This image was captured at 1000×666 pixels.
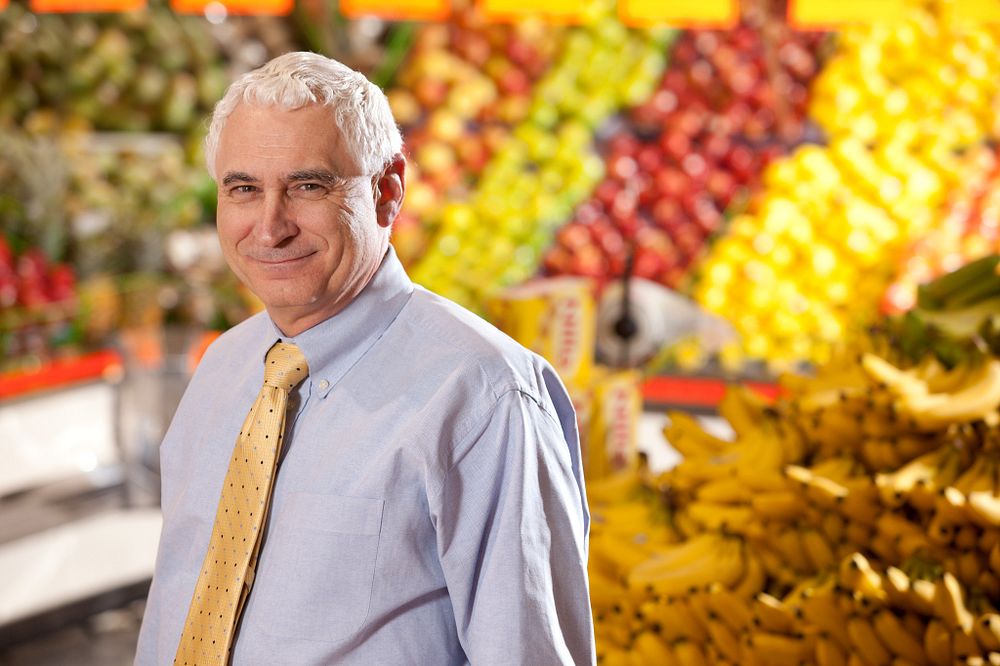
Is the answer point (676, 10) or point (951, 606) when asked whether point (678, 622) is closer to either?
point (951, 606)

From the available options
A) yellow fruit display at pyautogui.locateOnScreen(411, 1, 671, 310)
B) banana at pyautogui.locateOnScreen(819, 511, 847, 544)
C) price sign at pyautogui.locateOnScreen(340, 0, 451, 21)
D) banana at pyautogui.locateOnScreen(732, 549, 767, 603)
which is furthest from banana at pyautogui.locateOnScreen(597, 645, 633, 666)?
yellow fruit display at pyautogui.locateOnScreen(411, 1, 671, 310)

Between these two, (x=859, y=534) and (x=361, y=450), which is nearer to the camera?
(x=361, y=450)

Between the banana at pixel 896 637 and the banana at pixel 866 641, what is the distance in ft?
0.05

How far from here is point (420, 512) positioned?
118cm

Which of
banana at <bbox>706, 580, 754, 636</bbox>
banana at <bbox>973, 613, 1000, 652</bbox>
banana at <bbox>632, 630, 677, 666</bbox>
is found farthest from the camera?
banana at <bbox>632, 630, 677, 666</bbox>

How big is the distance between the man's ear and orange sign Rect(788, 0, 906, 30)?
110 inches

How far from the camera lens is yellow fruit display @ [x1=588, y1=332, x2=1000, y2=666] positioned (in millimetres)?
1768

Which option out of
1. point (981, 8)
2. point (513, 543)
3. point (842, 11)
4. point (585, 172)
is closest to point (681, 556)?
point (513, 543)

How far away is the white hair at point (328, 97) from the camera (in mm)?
1165

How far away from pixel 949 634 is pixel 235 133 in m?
1.39

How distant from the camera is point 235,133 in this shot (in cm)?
120

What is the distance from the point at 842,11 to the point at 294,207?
2.99m

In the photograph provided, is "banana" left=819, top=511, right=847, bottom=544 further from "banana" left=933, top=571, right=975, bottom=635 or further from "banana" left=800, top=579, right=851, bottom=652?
"banana" left=933, top=571, right=975, bottom=635

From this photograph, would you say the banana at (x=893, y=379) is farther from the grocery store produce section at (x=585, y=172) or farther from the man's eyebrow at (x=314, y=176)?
the man's eyebrow at (x=314, y=176)
